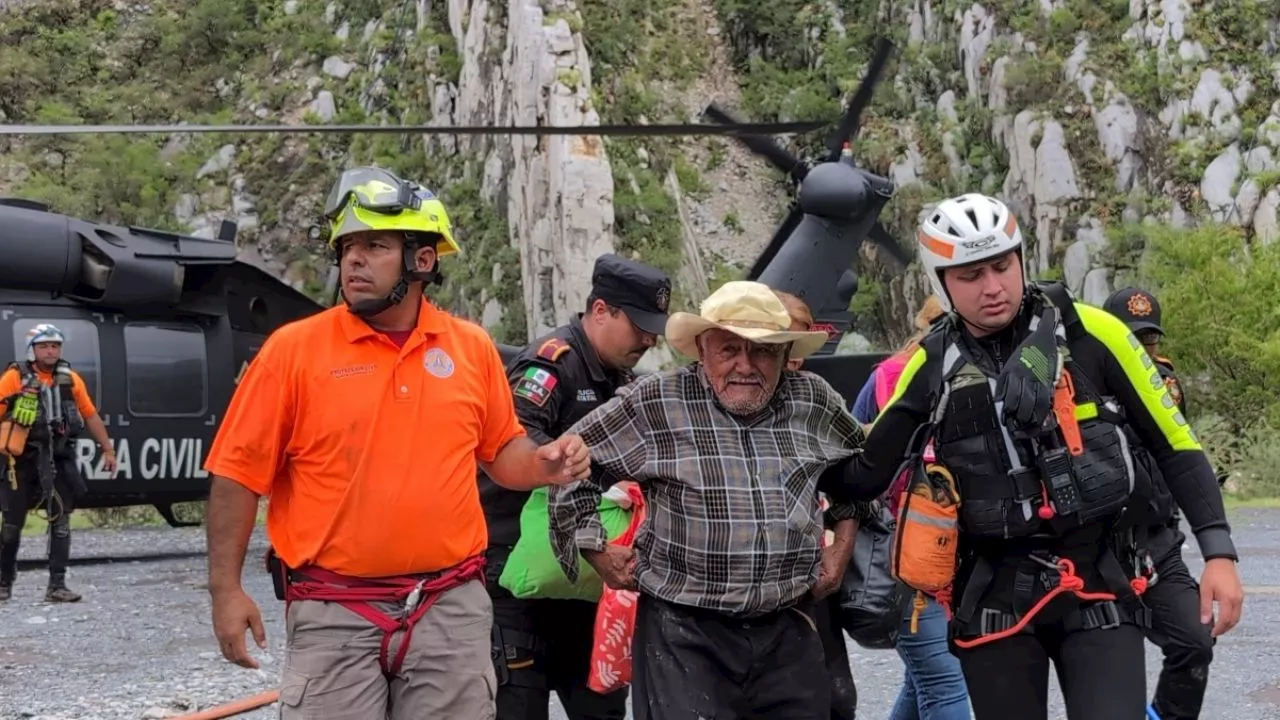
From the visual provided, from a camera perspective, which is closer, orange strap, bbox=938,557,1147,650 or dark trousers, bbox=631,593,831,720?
orange strap, bbox=938,557,1147,650

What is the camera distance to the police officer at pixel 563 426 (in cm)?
430

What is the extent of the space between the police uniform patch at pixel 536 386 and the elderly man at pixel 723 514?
0.50 metres

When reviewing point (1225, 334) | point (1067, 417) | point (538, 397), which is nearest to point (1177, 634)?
point (1067, 417)

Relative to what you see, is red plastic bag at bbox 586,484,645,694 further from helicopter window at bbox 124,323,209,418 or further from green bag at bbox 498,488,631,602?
helicopter window at bbox 124,323,209,418

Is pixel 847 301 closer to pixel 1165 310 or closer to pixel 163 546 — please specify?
pixel 163 546

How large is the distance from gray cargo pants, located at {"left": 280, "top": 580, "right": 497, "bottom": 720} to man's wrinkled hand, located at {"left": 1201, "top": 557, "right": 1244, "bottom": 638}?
1.87 m

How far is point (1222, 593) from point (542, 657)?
2050 millimetres

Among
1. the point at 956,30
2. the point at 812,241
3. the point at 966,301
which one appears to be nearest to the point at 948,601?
the point at 966,301

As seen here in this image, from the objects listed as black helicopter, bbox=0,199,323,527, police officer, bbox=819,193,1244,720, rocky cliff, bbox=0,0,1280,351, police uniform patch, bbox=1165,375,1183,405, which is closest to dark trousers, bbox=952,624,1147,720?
police officer, bbox=819,193,1244,720

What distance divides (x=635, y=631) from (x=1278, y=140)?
4088 cm

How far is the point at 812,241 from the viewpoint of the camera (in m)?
14.7

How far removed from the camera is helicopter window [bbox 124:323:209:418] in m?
14.3

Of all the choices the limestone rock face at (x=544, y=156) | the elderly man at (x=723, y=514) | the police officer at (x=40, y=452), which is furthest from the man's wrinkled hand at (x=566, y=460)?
the limestone rock face at (x=544, y=156)

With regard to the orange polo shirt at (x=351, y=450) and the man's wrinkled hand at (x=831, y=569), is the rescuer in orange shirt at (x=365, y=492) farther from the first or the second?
the man's wrinkled hand at (x=831, y=569)
